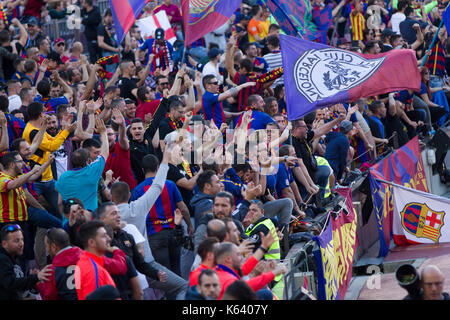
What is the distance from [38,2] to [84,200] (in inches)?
464

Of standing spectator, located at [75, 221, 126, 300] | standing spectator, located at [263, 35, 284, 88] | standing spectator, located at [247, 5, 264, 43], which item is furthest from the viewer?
standing spectator, located at [247, 5, 264, 43]

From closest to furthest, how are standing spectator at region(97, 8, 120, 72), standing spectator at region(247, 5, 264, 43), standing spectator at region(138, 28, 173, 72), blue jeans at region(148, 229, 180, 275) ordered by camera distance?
blue jeans at region(148, 229, 180, 275)
standing spectator at region(138, 28, 173, 72)
standing spectator at region(97, 8, 120, 72)
standing spectator at region(247, 5, 264, 43)

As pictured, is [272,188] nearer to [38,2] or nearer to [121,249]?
[121,249]

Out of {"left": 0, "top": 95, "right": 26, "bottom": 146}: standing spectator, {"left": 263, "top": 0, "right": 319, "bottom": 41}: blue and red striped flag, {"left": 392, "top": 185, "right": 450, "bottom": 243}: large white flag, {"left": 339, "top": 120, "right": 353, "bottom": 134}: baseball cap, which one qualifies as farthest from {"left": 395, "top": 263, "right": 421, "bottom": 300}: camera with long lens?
{"left": 263, "top": 0, "right": 319, "bottom": 41}: blue and red striped flag

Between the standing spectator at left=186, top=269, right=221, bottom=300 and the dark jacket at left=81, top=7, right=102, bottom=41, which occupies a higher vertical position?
the dark jacket at left=81, top=7, right=102, bottom=41

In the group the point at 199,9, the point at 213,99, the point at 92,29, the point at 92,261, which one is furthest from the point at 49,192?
the point at 92,29

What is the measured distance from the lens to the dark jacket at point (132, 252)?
365 inches

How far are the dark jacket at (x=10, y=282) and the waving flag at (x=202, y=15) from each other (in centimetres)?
684

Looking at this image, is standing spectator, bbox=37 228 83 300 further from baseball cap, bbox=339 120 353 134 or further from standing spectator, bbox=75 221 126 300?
baseball cap, bbox=339 120 353 134

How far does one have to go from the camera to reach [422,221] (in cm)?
1539

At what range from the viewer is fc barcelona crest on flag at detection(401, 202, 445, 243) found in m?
15.3

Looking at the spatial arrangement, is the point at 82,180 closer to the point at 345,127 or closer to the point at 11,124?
the point at 11,124

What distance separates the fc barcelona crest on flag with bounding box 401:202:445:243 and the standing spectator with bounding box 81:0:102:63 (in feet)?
26.4
